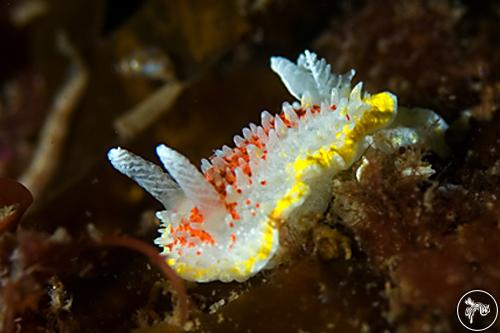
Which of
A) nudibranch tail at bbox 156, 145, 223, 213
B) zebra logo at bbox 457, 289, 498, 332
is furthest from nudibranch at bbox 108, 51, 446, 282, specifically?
zebra logo at bbox 457, 289, 498, 332

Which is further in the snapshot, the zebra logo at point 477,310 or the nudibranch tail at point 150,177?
the nudibranch tail at point 150,177

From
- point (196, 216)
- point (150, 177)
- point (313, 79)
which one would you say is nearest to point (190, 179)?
point (196, 216)

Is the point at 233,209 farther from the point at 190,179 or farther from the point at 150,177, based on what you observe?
the point at 150,177

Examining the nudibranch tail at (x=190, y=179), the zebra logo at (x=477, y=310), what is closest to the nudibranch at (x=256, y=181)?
the nudibranch tail at (x=190, y=179)

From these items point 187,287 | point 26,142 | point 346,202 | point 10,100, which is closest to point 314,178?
point 346,202

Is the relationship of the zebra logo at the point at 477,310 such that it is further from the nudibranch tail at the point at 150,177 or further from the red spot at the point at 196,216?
the nudibranch tail at the point at 150,177

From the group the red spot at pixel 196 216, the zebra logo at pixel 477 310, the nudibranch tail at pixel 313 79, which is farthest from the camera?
the nudibranch tail at pixel 313 79

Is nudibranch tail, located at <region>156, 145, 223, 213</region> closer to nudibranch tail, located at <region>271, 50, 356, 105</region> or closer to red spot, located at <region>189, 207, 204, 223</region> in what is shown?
red spot, located at <region>189, 207, 204, 223</region>

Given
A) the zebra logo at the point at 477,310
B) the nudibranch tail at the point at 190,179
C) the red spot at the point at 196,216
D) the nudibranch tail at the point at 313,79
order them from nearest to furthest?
the zebra logo at the point at 477,310 < the nudibranch tail at the point at 190,179 < the red spot at the point at 196,216 < the nudibranch tail at the point at 313,79
